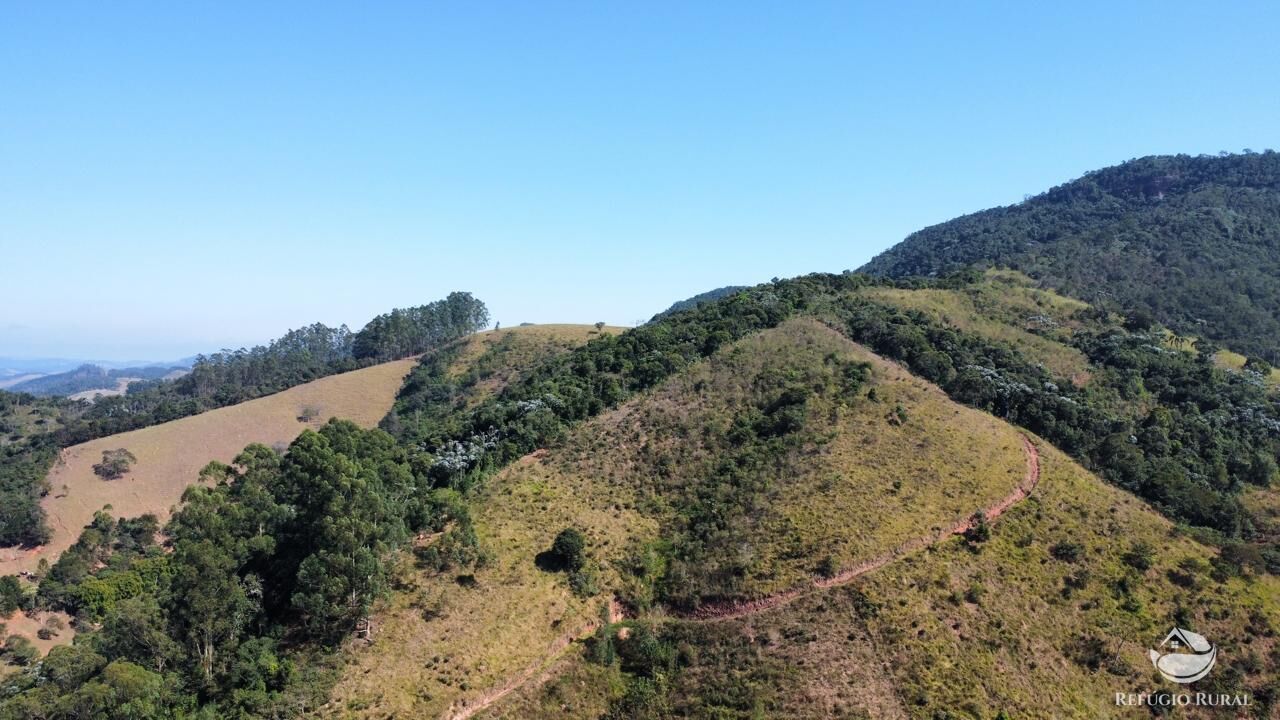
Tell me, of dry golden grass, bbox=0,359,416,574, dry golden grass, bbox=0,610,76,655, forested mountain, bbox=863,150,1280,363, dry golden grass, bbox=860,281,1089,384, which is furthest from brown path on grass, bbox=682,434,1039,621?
forested mountain, bbox=863,150,1280,363

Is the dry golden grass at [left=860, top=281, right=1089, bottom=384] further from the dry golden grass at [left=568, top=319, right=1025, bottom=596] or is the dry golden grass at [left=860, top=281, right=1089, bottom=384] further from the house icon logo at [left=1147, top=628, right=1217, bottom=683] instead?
the house icon logo at [left=1147, top=628, right=1217, bottom=683]

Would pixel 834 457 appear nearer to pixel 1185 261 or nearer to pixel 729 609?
pixel 729 609

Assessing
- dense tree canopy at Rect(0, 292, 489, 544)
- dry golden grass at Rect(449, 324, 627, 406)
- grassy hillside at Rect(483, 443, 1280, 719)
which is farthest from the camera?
dry golden grass at Rect(449, 324, 627, 406)

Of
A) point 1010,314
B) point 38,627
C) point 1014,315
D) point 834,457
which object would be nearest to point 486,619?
point 834,457

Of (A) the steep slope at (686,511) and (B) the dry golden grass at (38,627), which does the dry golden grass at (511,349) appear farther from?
(A) the steep slope at (686,511)

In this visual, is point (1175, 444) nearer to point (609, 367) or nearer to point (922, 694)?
point (922, 694)
